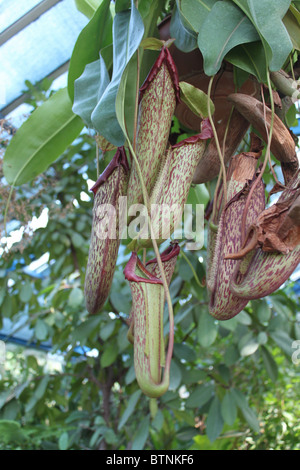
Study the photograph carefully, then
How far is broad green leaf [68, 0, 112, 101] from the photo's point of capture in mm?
576

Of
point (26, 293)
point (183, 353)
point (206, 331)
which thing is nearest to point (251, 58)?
point (206, 331)

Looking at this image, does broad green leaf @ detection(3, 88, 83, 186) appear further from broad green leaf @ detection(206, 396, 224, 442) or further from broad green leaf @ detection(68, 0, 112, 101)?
broad green leaf @ detection(206, 396, 224, 442)

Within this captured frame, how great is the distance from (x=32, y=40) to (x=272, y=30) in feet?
4.71

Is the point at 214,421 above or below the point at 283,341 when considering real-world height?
above

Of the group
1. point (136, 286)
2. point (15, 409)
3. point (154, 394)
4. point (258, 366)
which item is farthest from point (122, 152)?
point (258, 366)

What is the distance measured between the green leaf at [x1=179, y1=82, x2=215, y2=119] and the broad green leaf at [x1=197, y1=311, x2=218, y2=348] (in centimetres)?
96

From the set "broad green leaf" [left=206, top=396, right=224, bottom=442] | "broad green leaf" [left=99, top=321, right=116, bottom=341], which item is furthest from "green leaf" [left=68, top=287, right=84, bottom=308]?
"broad green leaf" [left=206, top=396, right=224, bottom=442]

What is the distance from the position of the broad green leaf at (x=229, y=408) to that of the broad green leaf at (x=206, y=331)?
0.72ft

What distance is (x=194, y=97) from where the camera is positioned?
500 millimetres

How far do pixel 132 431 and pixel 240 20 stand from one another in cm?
166

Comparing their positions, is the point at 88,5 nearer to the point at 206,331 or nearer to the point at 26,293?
the point at 206,331

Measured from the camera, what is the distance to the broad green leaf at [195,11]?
1.73ft

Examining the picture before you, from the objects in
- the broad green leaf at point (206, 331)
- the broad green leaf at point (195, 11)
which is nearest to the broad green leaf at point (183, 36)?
the broad green leaf at point (195, 11)
